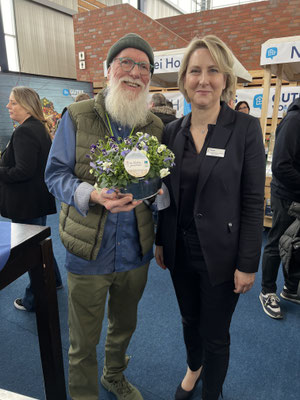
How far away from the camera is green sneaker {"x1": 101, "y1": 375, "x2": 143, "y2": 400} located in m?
1.65

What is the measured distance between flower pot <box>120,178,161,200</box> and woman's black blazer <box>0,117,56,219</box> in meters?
1.41

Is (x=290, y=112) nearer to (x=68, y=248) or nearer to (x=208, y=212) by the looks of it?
(x=208, y=212)

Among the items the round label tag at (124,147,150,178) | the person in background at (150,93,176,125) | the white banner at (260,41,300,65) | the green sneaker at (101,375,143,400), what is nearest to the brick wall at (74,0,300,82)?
the white banner at (260,41,300,65)

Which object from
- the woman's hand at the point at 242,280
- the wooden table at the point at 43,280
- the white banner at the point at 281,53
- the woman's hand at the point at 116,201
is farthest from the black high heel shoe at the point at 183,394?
the white banner at the point at 281,53

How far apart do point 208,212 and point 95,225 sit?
511 mm

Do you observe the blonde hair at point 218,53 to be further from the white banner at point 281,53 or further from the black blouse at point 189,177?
the white banner at point 281,53

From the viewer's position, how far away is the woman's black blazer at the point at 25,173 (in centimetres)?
217

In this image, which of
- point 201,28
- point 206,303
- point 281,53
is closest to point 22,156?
point 206,303

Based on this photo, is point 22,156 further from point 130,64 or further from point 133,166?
point 133,166

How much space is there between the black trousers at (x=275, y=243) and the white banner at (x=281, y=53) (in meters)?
1.97

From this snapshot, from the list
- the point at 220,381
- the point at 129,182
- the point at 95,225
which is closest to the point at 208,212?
the point at 129,182

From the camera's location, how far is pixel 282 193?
7.37 ft

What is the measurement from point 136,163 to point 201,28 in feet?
32.6

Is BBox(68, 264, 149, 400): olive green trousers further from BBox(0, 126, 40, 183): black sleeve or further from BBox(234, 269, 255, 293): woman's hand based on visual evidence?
BBox(0, 126, 40, 183): black sleeve
